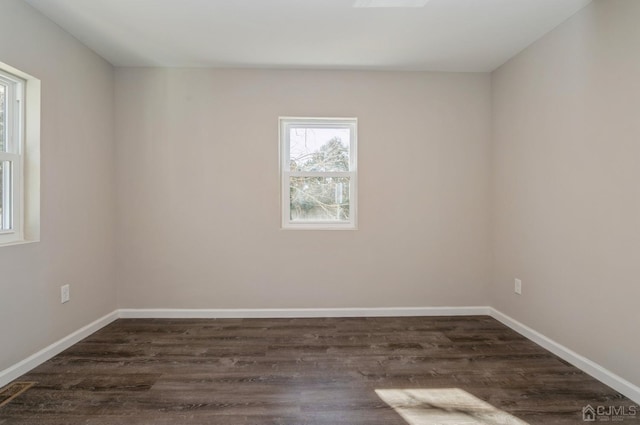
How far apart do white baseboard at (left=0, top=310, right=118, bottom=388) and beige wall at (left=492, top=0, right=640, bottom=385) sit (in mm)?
3811

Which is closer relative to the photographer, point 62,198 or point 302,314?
point 62,198

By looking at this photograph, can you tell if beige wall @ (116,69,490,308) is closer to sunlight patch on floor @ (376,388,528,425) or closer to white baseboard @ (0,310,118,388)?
white baseboard @ (0,310,118,388)

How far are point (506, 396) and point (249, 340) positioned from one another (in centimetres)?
191

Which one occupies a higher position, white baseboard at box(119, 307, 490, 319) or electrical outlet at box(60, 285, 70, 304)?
electrical outlet at box(60, 285, 70, 304)

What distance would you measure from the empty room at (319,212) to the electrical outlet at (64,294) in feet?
0.05

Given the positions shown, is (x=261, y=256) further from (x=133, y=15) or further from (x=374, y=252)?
(x=133, y=15)

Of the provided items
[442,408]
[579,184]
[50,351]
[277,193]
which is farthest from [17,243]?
[579,184]

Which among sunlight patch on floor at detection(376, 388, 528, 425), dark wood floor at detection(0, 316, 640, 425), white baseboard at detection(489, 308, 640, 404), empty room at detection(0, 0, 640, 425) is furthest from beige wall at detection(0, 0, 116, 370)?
white baseboard at detection(489, 308, 640, 404)

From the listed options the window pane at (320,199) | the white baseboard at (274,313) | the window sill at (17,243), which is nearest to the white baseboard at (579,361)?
the white baseboard at (274,313)

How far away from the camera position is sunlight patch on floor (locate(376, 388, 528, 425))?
182cm

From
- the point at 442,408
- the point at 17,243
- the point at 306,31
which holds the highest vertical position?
the point at 306,31

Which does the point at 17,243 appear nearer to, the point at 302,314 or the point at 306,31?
the point at 302,314

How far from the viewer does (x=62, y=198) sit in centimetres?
268

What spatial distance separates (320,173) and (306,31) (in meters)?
1.34
